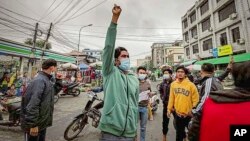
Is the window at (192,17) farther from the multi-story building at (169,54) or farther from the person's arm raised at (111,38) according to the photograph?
the person's arm raised at (111,38)

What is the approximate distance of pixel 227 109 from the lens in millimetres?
1473

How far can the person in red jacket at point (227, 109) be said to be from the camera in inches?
56.7

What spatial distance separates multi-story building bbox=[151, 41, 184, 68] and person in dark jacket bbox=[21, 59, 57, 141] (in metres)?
44.0

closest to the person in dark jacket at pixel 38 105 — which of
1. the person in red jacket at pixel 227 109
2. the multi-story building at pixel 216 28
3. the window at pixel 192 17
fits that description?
the person in red jacket at pixel 227 109

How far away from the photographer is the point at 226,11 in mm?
23281

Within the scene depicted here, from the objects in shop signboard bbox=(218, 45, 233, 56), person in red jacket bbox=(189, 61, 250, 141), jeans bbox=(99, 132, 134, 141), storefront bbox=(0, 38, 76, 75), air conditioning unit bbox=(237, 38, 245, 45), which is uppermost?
air conditioning unit bbox=(237, 38, 245, 45)

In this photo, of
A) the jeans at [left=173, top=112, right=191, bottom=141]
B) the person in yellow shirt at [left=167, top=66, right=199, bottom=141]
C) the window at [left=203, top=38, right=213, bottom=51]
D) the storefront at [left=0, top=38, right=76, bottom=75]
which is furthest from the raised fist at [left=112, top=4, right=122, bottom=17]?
the window at [left=203, top=38, right=213, bottom=51]

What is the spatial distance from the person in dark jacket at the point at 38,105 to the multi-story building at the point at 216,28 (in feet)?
68.7

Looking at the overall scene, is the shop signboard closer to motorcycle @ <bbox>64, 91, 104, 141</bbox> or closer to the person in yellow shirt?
the person in yellow shirt

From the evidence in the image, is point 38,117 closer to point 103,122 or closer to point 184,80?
point 103,122

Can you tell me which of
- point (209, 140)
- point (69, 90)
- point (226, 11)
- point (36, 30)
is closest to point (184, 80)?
point (209, 140)

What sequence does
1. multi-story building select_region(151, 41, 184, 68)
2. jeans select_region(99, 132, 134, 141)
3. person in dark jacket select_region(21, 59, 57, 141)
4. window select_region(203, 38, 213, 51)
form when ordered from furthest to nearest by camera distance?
1. multi-story building select_region(151, 41, 184, 68)
2. window select_region(203, 38, 213, 51)
3. person in dark jacket select_region(21, 59, 57, 141)
4. jeans select_region(99, 132, 134, 141)

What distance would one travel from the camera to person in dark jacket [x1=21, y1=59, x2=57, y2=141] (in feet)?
10.1

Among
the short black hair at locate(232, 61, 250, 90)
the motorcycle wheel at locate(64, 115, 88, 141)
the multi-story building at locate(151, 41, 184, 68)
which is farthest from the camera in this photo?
the multi-story building at locate(151, 41, 184, 68)
